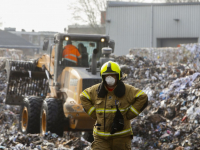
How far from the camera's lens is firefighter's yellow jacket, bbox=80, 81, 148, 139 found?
18.2ft

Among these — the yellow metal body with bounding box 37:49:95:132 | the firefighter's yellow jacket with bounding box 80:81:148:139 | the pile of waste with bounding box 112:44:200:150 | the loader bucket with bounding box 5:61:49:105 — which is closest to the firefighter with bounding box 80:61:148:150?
the firefighter's yellow jacket with bounding box 80:81:148:139

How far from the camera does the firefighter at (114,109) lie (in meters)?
5.54

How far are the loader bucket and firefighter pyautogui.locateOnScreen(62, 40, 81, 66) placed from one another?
2.62 meters

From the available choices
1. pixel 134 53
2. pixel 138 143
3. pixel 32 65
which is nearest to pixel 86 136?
pixel 138 143

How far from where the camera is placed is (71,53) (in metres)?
10.6

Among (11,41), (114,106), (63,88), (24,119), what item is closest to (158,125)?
(63,88)

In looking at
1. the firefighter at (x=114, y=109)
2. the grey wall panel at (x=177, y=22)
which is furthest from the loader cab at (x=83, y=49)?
the grey wall panel at (x=177, y=22)

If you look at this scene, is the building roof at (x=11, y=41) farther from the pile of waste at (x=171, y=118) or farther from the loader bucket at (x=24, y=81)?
the loader bucket at (x=24, y=81)

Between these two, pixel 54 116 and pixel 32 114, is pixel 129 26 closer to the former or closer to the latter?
pixel 32 114

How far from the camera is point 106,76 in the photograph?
18.5 feet

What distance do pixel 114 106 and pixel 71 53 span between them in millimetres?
5152

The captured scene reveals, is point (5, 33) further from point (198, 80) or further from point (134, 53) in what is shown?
point (198, 80)

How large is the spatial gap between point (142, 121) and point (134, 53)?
1291 centimetres

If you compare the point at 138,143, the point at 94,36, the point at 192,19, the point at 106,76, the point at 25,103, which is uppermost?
the point at 192,19
